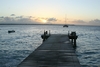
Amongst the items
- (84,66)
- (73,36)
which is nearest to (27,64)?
(84,66)

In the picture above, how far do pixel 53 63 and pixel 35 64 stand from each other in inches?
50.0

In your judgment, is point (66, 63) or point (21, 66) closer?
point (21, 66)

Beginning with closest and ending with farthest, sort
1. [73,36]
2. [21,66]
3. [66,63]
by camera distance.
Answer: [21,66], [66,63], [73,36]

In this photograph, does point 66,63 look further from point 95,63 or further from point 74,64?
point 95,63

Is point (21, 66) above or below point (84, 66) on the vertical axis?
above

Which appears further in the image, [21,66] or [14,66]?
[14,66]

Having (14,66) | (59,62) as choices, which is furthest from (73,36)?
(59,62)

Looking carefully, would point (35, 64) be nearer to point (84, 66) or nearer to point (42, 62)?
point (42, 62)

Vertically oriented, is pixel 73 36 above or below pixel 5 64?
above

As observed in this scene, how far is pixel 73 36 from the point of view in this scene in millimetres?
32656

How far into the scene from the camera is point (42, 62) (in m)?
12.6

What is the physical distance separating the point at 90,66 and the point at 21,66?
1161 centimetres

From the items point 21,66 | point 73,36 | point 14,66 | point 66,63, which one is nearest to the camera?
point 21,66

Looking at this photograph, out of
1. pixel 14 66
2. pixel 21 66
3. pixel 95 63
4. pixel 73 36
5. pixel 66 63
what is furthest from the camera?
pixel 73 36
